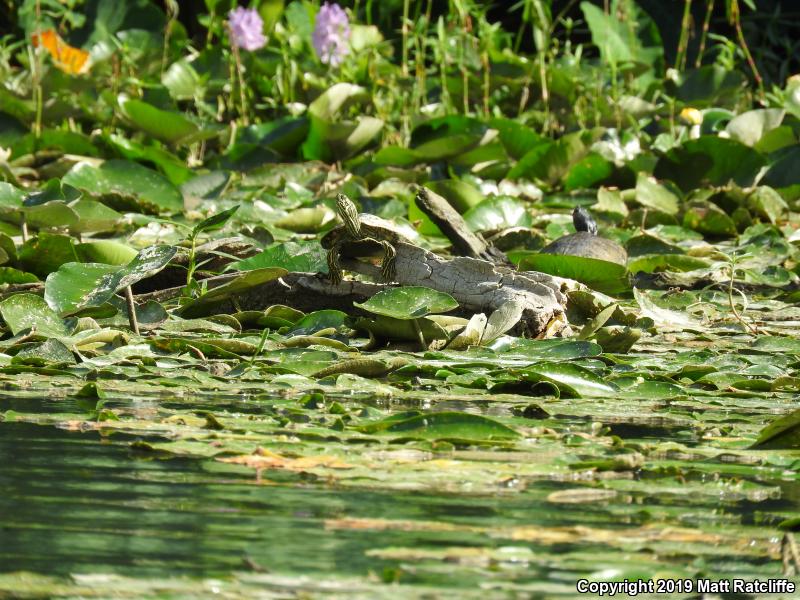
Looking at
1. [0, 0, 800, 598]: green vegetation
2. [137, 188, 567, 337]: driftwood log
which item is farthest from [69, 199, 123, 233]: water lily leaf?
[137, 188, 567, 337]: driftwood log

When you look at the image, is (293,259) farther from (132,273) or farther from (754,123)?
(754,123)

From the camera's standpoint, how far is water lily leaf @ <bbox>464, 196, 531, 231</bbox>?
4121mm

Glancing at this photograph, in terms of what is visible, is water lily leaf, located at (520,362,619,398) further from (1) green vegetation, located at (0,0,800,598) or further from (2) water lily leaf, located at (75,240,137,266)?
(2) water lily leaf, located at (75,240,137,266)

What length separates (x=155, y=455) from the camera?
1636mm

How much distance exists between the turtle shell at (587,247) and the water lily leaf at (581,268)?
0.70ft

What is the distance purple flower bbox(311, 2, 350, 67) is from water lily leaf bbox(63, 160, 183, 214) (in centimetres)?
203

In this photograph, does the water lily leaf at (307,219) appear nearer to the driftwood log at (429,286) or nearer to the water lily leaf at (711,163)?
the driftwood log at (429,286)

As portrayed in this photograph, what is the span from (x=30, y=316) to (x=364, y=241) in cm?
76

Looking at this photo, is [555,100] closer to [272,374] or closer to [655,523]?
[272,374]

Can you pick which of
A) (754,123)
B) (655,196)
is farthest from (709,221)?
(754,123)

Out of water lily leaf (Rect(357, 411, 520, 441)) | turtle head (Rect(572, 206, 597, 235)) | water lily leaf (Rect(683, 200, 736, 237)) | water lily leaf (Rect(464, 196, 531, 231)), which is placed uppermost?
water lily leaf (Rect(357, 411, 520, 441))

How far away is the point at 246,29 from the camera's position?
6363 millimetres

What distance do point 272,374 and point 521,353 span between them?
540 millimetres

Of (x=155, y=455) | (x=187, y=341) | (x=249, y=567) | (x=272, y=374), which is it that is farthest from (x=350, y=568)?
(x=187, y=341)
